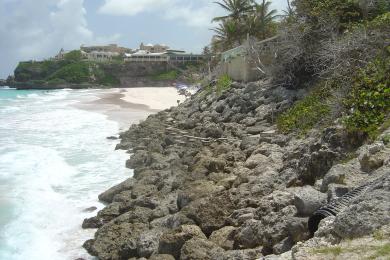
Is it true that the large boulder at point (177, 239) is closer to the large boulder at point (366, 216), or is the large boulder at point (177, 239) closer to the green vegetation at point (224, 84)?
the large boulder at point (366, 216)

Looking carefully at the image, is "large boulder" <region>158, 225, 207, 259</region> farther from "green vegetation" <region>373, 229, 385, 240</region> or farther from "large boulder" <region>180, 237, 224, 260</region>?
"green vegetation" <region>373, 229, 385, 240</region>

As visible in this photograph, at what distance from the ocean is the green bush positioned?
581cm

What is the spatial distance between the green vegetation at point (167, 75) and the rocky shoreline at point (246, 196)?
229ft

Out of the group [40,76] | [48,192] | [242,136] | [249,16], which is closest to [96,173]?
[48,192]

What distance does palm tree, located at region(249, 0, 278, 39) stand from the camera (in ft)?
114

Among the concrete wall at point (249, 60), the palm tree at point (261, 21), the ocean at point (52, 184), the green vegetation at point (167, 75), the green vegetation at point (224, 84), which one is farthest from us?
the green vegetation at point (167, 75)

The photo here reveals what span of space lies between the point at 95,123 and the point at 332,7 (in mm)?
19127

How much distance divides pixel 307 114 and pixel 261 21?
78.8 ft

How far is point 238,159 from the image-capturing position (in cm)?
1185

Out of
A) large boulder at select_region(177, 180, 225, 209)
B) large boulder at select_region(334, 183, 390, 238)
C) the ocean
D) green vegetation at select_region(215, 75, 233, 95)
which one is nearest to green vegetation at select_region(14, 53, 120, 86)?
the ocean

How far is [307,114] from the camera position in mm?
12133

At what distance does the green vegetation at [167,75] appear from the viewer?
279 feet

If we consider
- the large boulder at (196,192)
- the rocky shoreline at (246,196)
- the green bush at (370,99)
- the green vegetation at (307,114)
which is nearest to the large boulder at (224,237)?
the rocky shoreline at (246,196)

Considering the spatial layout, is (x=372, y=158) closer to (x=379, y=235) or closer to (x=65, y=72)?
(x=379, y=235)
